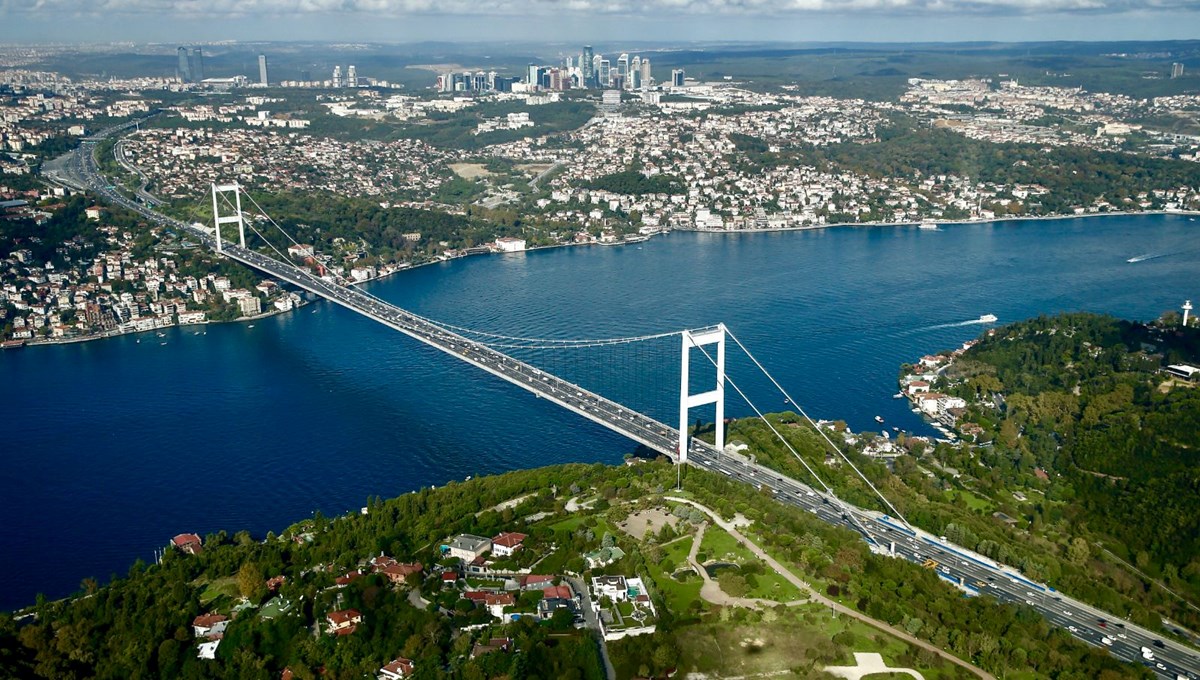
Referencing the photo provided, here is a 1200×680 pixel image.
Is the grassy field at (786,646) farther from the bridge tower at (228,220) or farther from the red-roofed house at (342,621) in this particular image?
the bridge tower at (228,220)

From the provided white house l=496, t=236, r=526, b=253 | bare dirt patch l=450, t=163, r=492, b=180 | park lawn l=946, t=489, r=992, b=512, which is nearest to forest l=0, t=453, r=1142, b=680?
park lawn l=946, t=489, r=992, b=512

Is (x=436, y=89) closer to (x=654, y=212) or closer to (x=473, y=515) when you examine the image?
(x=654, y=212)

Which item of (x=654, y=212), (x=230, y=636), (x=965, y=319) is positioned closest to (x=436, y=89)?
(x=654, y=212)

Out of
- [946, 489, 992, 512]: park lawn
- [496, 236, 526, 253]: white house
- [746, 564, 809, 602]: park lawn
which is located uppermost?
[496, 236, 526, 253]: white house

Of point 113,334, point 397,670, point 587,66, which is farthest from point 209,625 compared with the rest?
point 587,66

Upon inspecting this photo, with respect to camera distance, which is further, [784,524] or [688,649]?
[784,524]

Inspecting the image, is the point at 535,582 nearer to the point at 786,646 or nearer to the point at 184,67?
the point at 786,646

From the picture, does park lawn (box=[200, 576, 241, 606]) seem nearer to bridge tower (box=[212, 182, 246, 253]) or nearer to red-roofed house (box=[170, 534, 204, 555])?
red-roofed house (box=[170, 534, 204, 555])
